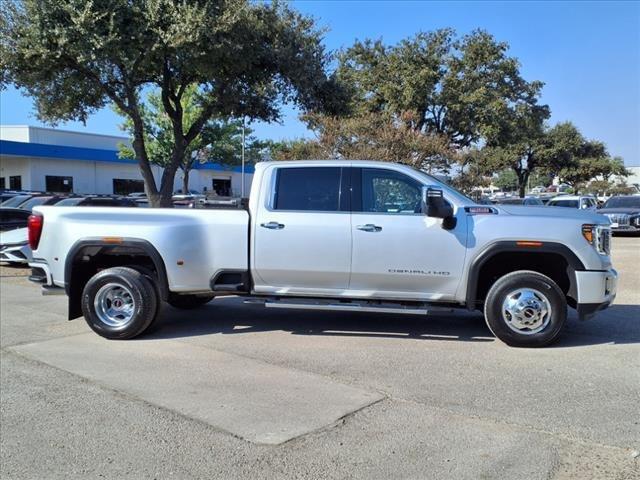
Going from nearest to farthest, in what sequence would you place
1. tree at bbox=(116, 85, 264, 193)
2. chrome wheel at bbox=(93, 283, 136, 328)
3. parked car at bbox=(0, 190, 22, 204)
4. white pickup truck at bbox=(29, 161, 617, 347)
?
white pickup truck at bbox=(29, 161, 617, 347) → chrome wheel at bbox=(93, 283, 136, 328) → parked car at bbox=(0, 190, 22, 204) → tree at bbox=(116, 85, 264, 193)

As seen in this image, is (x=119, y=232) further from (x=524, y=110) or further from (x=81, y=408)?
(x=524, y=110)

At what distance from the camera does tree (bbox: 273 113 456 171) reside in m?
20.8

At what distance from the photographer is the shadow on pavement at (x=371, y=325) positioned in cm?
685

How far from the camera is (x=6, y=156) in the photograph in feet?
148

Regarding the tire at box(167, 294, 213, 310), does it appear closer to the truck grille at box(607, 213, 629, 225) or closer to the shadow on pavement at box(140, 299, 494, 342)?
the shadow on pavement at box(140, 299, 494, 342)

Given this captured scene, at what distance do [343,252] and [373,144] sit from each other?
1516 centimetres

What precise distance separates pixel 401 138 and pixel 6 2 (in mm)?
12928

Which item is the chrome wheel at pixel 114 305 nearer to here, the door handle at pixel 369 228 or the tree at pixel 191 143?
the door handle at pixel 369 228

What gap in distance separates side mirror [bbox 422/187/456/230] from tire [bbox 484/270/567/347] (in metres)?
0.91

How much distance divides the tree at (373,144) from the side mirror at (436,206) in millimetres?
14544

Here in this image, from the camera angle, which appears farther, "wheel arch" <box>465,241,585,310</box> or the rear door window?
the rear door window

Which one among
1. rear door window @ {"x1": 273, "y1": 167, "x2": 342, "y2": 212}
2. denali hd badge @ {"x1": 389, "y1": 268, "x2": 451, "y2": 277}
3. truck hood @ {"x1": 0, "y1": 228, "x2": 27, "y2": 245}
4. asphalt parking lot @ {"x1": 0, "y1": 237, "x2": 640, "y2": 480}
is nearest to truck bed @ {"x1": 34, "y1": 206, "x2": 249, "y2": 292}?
rear door window @ {"x1": 273, "y1": 167, "x2": 342, "y2": 212}

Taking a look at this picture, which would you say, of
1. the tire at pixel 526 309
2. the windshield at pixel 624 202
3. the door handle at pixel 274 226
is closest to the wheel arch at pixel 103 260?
the door handle at pixel 274 226

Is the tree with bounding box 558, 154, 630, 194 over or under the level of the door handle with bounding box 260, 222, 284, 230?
over
